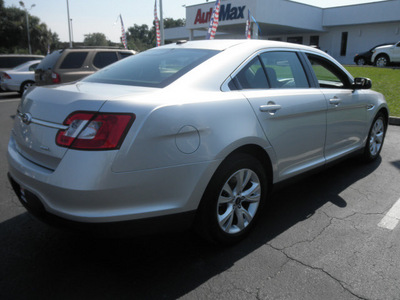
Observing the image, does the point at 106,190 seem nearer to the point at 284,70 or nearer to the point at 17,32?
the point at 284,70

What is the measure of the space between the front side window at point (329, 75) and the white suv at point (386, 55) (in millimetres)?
18562

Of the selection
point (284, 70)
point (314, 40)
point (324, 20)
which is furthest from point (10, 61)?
point (314, 40)

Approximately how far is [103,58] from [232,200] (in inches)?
316

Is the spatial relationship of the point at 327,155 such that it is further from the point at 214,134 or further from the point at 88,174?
the point at 88,174

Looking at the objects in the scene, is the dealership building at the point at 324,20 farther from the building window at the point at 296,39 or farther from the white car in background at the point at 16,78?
the white car in background at the point at 16,78

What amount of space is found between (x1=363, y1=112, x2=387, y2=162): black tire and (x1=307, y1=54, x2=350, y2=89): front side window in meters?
0.96

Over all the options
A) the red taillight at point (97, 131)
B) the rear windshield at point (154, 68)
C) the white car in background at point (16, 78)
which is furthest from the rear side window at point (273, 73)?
the white car in background at point (16, 78)

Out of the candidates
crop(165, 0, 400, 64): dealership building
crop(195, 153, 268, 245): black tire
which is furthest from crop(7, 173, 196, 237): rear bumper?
crop(165, 0, 400, 64): dealership building

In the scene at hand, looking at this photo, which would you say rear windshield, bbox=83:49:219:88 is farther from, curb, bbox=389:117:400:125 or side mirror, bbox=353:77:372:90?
curb, bbox=389:117:400:125

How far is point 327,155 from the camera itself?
12.2ft

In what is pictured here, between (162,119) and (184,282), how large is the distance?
110 centimetres

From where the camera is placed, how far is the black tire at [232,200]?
2455 mm

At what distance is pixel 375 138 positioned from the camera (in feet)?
16.2

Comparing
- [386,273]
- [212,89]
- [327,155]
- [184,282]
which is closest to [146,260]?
[184,282]
